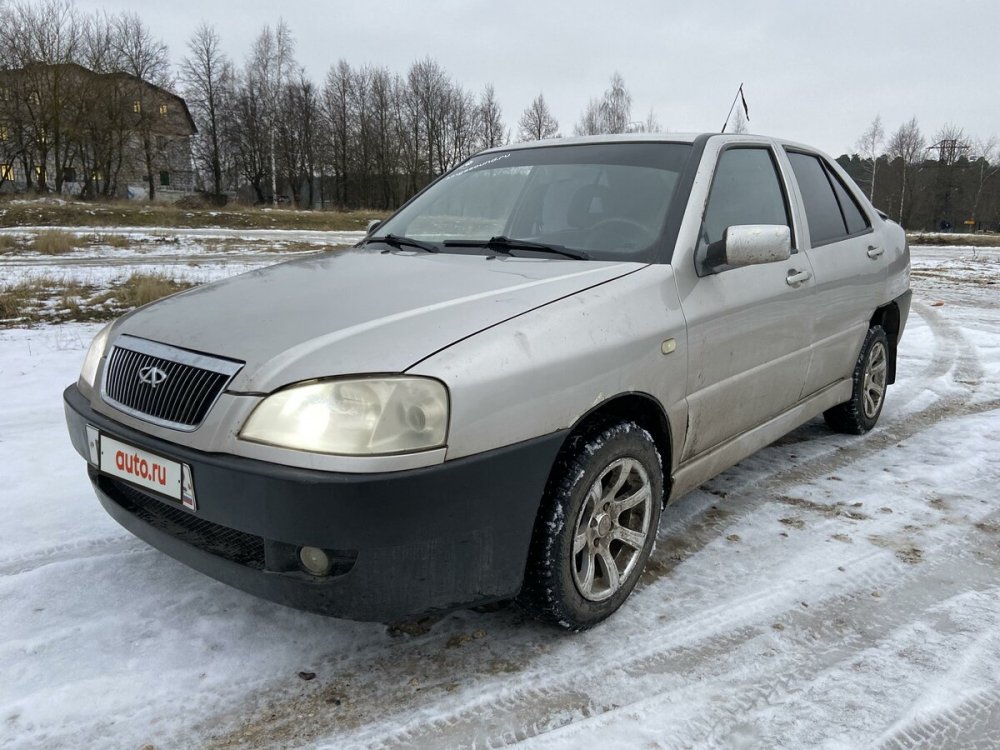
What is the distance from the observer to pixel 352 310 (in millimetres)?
2123

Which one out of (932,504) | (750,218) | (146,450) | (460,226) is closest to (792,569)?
(932,504)

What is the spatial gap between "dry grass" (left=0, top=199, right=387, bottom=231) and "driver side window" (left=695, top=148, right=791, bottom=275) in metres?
26.6

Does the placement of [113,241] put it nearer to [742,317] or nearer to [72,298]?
[72,298]

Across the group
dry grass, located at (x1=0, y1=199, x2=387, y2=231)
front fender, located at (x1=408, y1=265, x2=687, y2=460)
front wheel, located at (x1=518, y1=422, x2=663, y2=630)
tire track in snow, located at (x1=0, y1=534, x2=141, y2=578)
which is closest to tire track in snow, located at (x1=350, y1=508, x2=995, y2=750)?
front wheel, located at (x1=518, y1=422, x2=663, y2=630)

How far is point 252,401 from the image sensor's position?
1822 millimetres

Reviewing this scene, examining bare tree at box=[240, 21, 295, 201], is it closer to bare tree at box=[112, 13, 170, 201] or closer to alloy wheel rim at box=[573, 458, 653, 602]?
bare tree at box=[112, 13, 170, 201]

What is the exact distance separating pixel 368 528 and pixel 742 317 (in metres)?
1.75

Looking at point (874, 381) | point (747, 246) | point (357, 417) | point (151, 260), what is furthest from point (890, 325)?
point (151, 260)

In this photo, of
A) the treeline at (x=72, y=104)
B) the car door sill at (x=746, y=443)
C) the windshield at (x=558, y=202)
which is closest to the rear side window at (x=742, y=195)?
the windshield at (x=558, y=202)

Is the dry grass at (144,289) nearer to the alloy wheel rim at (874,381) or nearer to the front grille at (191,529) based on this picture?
the front grille at (191,529)

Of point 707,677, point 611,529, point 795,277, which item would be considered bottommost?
point 707,677

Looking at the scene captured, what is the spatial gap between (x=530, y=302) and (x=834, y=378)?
2439 mm

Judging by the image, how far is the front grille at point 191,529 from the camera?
198 centimetres

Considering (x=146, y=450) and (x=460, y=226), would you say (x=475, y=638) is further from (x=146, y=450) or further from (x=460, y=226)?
(x=460, y=226)
